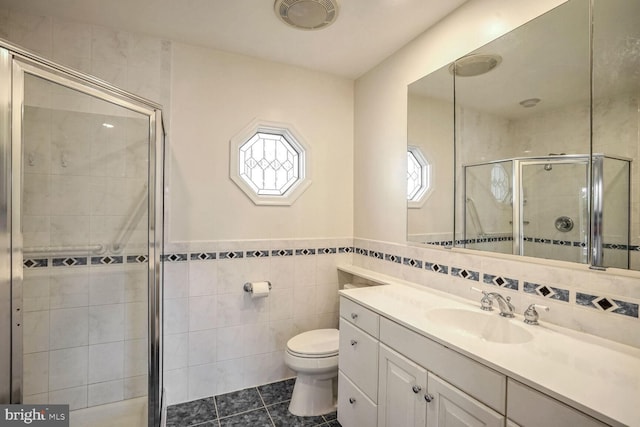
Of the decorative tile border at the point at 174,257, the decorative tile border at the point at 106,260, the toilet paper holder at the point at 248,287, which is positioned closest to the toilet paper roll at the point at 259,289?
the toilet paper holder at the point at 248,287

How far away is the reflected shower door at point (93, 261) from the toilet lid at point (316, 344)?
3.05ft

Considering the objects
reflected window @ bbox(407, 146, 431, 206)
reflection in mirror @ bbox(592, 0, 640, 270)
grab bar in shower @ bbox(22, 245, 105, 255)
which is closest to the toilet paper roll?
grab bar in shower @ bbox(22, 245, 105, 255)

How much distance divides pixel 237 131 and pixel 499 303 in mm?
1979

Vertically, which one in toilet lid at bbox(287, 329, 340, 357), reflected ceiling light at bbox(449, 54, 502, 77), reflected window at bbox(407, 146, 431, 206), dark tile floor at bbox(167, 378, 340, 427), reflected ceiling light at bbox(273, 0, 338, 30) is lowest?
dark tile floor at bbox(167, 378, 340, 427)

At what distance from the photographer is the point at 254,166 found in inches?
94.4

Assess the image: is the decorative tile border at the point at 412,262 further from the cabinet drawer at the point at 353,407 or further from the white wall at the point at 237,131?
the cabinet drawer at the point at 353,407

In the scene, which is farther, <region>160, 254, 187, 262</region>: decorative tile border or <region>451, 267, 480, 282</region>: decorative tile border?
<region>160, 254, 187, 262</region>: decorative tile border

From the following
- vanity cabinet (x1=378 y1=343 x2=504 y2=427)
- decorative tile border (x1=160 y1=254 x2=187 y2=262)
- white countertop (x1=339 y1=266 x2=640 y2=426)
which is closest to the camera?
white countertop (x1=339 y1=266 x2=640 y2=426)

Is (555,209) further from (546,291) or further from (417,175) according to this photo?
(417,175)

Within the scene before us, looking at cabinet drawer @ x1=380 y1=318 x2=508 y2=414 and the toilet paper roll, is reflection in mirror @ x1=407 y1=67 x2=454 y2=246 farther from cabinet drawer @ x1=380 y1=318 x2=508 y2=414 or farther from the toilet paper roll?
the toilet paper roll

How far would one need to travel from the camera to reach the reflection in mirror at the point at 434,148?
1.84 meters

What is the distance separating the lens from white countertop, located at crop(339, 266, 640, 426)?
2.56 feet

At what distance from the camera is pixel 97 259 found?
6.16 feet

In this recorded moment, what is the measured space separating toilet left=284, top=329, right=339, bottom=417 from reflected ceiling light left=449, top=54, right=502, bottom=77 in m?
1.88
